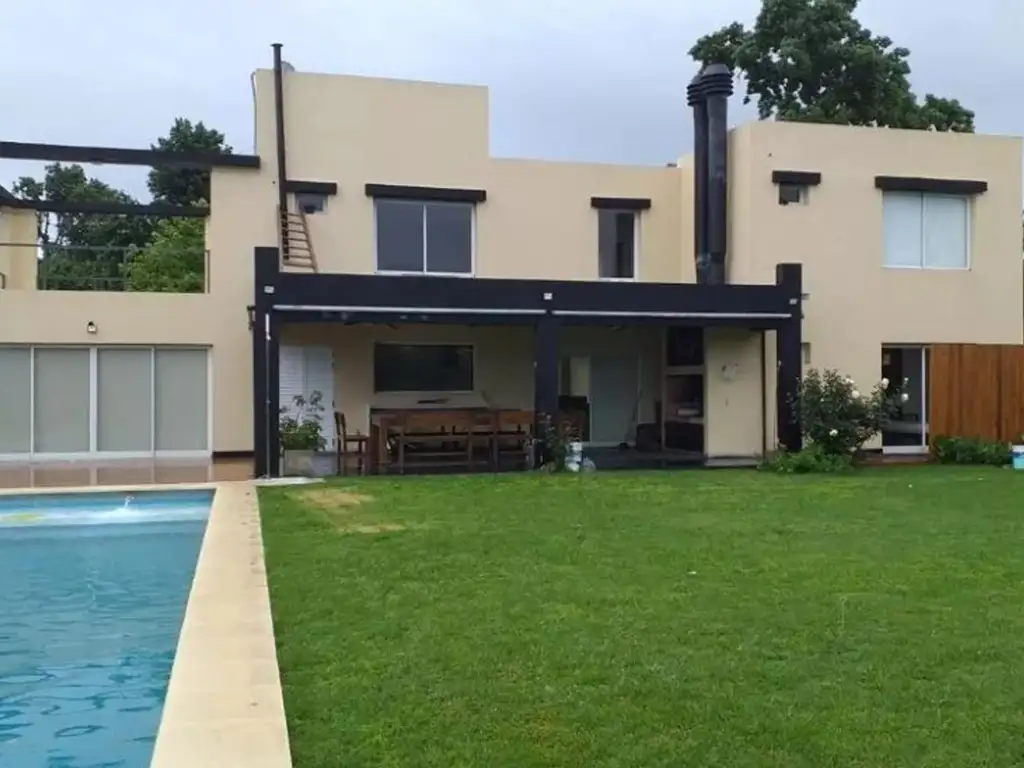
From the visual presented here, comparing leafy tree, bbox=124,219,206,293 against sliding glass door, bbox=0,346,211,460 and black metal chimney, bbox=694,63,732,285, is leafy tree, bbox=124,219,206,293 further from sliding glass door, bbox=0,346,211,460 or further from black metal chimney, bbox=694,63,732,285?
black metal chimney, bbox=694,63,732,285

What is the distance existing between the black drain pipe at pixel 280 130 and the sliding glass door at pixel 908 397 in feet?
35.2

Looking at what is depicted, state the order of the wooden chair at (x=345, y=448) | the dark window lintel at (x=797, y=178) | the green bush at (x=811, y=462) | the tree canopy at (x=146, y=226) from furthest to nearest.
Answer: the tree canopy at (x=146, y=226) < the dark window lintel at (x=797, y=178) < the wooden chair at (x=345, y=448) < the green bush at (x=811, y=462)

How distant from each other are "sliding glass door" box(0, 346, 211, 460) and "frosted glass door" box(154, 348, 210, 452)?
0.06 feet

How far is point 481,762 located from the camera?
3834mm

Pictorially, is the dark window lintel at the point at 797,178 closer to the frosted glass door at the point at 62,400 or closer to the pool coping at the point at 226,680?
the frosted glass door at the point at 62,400

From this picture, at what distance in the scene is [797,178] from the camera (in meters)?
18.8

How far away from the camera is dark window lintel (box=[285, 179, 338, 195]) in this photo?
60.4 ft

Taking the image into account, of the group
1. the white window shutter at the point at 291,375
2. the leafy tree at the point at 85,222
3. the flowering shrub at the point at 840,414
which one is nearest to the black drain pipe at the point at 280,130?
the white window shutter at the point at 291,375

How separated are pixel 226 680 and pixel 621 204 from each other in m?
16.0

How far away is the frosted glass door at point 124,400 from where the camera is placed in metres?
18.3

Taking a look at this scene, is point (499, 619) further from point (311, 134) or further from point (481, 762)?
point (311, 134)

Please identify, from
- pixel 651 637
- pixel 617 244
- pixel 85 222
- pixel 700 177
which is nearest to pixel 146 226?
pixel 85 222

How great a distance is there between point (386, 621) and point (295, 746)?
201cm

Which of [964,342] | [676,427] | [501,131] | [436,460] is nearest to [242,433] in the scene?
[436,460]
